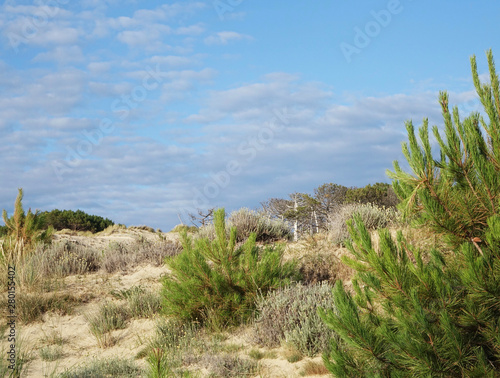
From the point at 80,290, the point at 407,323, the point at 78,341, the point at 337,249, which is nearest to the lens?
the point at 407,323

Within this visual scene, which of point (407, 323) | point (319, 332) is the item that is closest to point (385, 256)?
point (407, 323)

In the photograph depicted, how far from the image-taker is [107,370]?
6082 millimetres

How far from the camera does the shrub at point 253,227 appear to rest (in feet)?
38.0

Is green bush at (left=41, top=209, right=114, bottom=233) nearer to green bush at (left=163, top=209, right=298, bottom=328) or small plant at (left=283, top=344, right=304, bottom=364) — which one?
green bush at (left=163, top=209, right=298, bottom=328)

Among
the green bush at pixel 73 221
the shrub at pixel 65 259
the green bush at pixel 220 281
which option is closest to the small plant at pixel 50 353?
the green bush at pixel 220 281

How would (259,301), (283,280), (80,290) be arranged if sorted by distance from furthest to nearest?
(80,290) < (283,280) < (259,301)

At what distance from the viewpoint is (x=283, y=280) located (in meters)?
7.20

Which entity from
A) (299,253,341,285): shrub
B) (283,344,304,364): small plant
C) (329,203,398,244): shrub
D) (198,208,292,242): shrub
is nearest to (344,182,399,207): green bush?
(198,208,292,242): shrub

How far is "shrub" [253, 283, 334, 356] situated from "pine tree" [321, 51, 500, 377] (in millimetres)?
1970

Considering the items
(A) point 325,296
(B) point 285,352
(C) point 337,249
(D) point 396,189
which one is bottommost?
(B) point 285,352

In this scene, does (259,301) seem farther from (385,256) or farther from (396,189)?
(385,256)

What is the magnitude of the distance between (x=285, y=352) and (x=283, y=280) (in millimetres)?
1499

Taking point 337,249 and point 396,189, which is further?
point 337,249

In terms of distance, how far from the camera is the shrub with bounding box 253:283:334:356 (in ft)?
19.4
